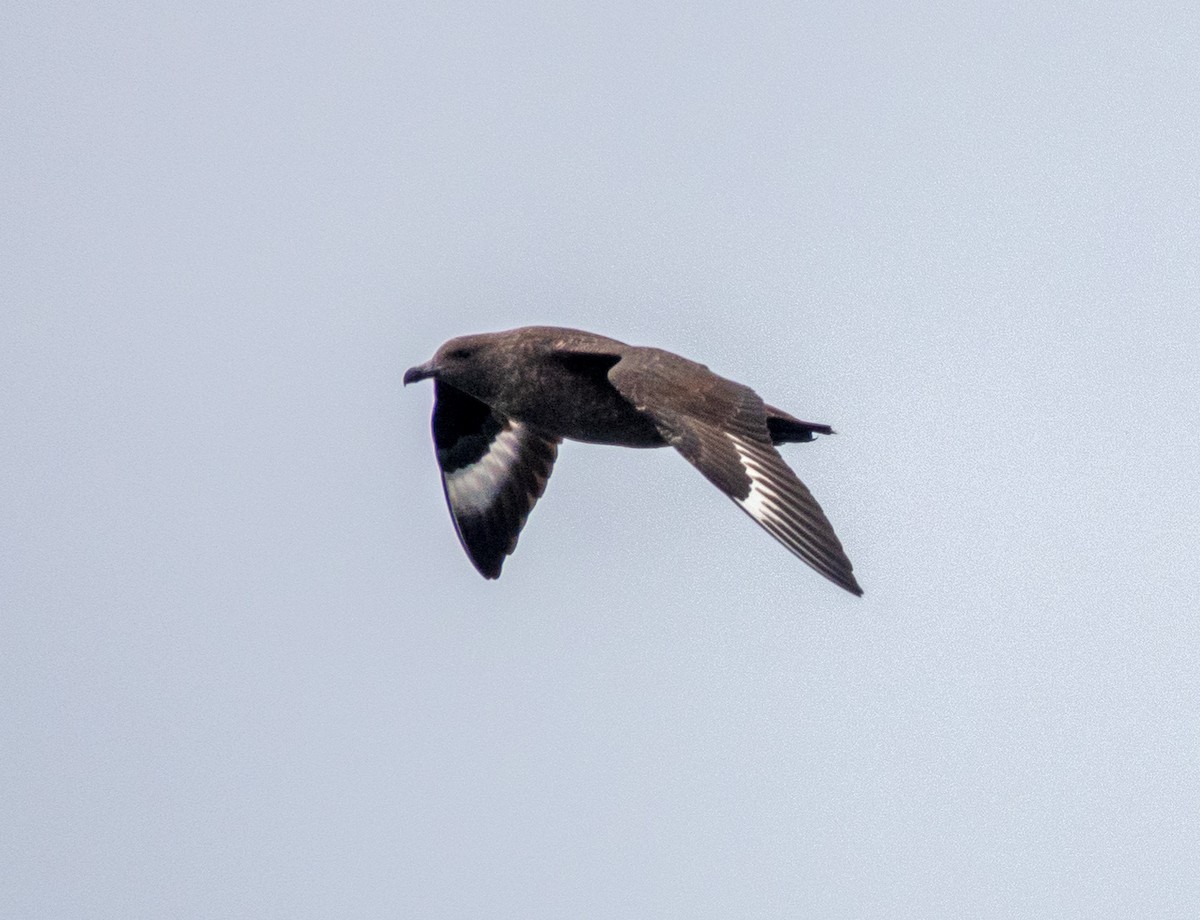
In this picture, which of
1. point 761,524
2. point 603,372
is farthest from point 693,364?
point 761,524

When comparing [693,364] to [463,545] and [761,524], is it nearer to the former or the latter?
[761,524]

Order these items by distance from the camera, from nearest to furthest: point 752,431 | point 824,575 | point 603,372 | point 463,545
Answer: point 824,575, point 752,431, point 603,372, point 463,545

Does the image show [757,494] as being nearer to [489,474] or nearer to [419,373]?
[419,373]

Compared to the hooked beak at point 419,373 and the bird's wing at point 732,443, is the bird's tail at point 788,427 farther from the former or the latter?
the hooked beak at point 419,373

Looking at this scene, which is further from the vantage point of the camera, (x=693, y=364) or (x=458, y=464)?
(x=458, y=464)

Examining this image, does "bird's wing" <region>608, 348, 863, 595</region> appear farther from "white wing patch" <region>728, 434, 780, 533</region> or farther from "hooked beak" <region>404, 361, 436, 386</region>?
"hooked beak" <region>404, 361, 436, 386</region>

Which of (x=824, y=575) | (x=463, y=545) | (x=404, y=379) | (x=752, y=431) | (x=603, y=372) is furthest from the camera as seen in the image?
(x=463, y=545)

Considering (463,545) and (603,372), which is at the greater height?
(603,372)
